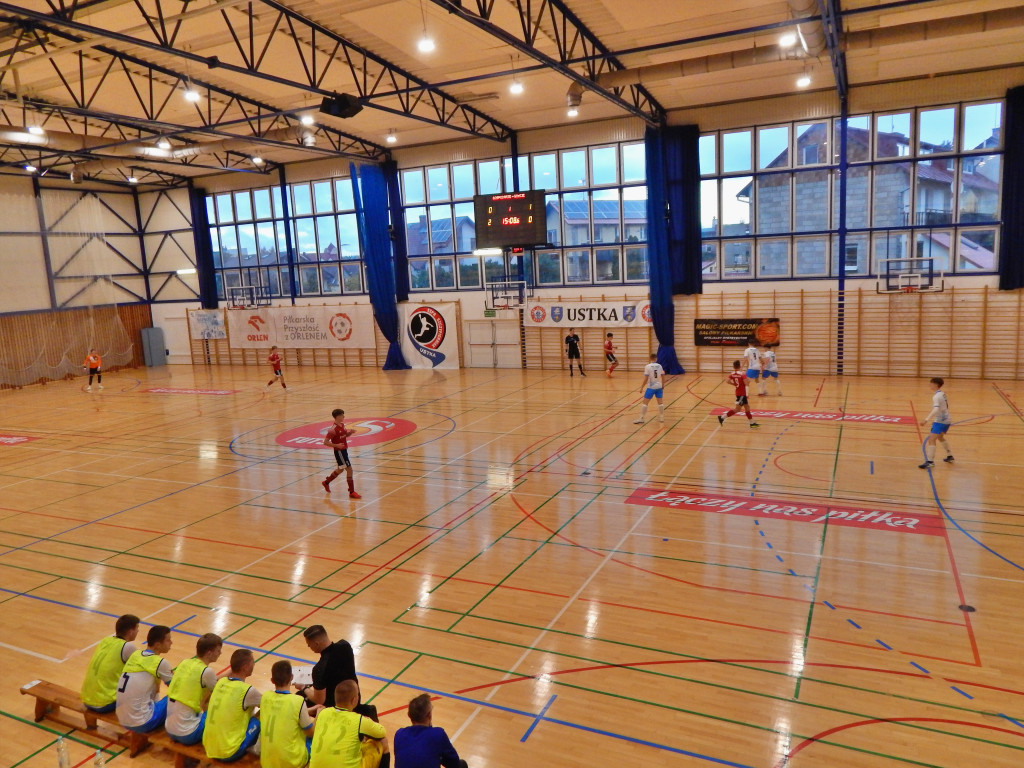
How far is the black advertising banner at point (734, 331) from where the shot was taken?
82.6 ft

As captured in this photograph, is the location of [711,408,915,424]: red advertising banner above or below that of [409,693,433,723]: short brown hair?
below

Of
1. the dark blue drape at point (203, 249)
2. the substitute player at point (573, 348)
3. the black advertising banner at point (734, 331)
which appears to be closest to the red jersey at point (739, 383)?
the black advertising banner at point (734, 331)

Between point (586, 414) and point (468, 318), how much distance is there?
42.2 ft

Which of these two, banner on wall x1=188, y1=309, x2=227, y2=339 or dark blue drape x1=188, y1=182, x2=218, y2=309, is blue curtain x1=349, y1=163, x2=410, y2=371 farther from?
banner on wall x1=188, y1=309, x2=227, y2=339

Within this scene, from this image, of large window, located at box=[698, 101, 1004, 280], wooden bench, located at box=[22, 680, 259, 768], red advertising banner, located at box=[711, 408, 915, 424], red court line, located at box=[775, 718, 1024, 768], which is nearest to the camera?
red court line, located at box=[775, 718, 1024, 768]

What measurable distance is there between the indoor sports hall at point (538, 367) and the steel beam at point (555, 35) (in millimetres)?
144

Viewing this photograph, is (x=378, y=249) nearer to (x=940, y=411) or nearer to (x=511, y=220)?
(x=511, y=220)

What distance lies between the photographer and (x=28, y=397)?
2838 cm

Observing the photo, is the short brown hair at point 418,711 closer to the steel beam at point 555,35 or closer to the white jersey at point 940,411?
the white jersey at point 940,411

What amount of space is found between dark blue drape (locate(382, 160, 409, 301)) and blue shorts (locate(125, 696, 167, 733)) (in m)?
26.7

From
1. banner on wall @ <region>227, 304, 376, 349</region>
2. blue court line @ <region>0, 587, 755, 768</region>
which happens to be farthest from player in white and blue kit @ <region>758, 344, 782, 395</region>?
banner on wall @ <region>227, 304, 376, 349</region>

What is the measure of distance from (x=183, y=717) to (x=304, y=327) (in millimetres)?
30090

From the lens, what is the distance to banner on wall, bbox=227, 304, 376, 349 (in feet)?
108

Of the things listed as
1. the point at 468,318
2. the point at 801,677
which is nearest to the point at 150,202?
the point at 468,318
